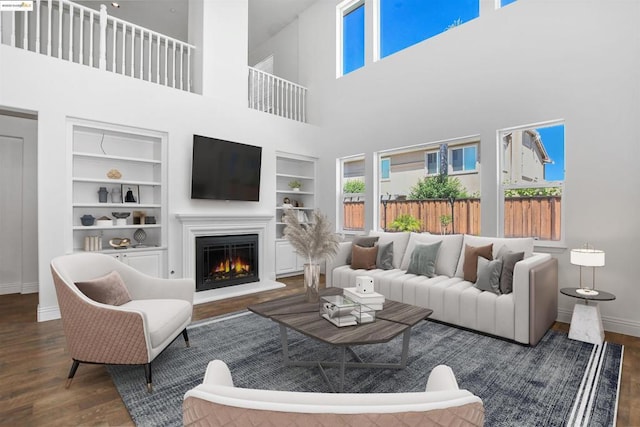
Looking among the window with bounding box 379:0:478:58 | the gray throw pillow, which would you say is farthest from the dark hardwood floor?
the window with bounding box 379:0:478:58

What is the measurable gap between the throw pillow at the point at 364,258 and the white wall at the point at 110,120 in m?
1.81

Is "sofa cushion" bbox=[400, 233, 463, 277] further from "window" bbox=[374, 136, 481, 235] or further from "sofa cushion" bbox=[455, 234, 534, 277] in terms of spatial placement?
"window" bbox=[374, 136, 481, 235]

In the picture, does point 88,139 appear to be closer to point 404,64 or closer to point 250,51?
point 404,64

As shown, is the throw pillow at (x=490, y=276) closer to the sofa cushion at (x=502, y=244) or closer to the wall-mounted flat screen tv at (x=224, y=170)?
the sofa cushion at (x=502, y=244)

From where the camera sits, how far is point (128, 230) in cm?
457

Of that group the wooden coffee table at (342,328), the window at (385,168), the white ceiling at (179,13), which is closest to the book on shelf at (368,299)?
the wooden coffee table at (342,328)

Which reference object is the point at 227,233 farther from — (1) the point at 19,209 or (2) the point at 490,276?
(2) the point at 490,276

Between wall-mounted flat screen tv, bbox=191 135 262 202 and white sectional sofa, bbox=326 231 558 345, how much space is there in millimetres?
1907

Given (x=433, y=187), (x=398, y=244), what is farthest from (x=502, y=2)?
(x=398, y=244)

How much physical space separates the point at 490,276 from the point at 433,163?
7.08ft

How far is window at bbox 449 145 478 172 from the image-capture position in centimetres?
443

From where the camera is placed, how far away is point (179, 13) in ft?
20.9

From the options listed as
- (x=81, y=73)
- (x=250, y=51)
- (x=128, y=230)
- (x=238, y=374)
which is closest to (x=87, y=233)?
(x=128, y=230)

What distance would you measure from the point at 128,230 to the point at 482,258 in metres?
4.59
